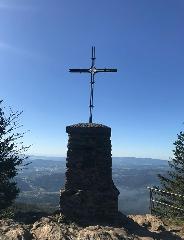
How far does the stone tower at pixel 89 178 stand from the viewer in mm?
12539

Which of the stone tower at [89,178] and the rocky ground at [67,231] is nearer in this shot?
the rocky ground at [67,231]

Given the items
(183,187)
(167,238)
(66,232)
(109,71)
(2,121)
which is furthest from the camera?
(183,187)

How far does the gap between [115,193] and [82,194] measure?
3.97 feet

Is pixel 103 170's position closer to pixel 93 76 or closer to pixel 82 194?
pixel 82 194

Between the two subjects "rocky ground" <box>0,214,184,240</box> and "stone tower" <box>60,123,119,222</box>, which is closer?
"rocky ground" <box>0,214,184,240</box>

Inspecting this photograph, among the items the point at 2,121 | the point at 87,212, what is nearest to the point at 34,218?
the point at 87,212

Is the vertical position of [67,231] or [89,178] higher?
[89,178]

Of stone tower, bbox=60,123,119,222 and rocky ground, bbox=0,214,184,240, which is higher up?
stone tower, bbox=60,123,119,222

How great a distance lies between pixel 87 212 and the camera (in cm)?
1245

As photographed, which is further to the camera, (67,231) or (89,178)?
(89,178)

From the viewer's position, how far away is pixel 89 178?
1269 cm

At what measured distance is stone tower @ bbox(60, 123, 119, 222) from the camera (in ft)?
41.1

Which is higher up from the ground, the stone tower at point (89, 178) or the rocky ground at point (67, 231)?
the stone tower at point (89, 178)

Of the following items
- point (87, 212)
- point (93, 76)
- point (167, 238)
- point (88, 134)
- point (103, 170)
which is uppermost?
point (93, 76)
